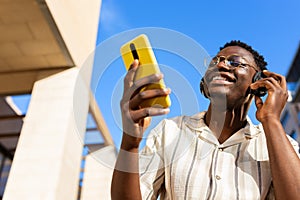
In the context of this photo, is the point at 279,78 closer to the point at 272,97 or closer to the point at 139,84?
the point at 272,97

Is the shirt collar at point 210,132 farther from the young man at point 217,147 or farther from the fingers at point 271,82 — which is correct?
the fingers at point 271,82

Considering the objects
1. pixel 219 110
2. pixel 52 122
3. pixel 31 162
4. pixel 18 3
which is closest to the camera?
pixel 219 110

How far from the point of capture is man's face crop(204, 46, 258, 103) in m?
1.34

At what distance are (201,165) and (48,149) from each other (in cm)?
312

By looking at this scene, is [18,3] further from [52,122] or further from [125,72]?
[125,72]

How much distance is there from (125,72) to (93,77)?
143 millimetres

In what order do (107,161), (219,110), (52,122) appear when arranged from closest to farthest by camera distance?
(107,161)
(219,110)
(52,122)

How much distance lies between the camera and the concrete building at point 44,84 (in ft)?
12.4

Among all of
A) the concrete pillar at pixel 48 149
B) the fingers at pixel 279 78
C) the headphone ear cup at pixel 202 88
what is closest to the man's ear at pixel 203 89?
the headphone ear cup at pixel 202 88

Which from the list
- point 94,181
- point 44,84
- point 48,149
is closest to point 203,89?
point 48,149

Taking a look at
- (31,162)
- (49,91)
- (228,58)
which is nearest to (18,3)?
(49,91)

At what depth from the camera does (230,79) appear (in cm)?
140

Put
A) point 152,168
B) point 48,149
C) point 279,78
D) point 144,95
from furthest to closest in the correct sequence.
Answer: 1. point 48,149
2. point 279,78
3. point 152,168
4. point 144,95

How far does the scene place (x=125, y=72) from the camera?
97 centimetres
